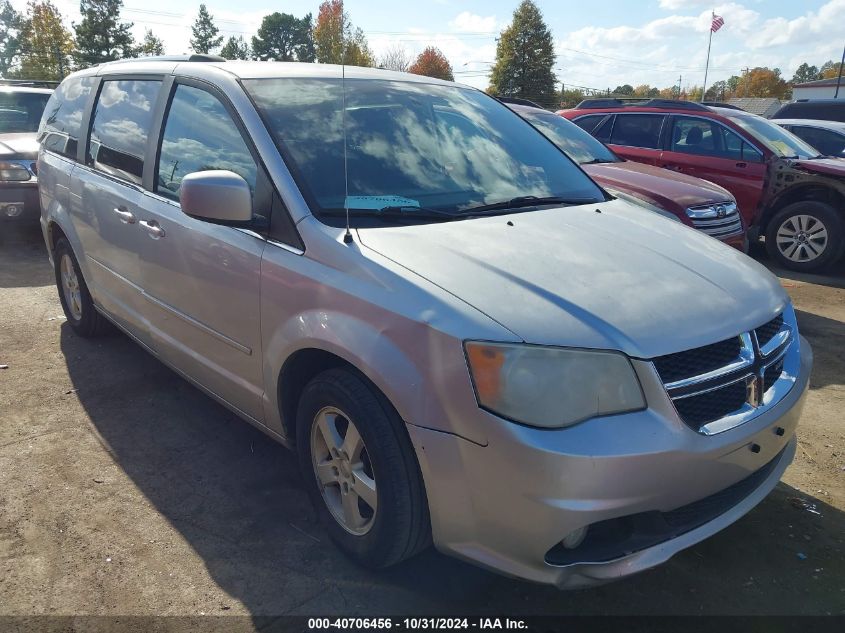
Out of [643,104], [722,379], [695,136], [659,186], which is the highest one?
[643,104]

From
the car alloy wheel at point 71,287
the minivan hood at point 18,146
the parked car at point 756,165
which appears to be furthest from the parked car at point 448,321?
the parked car at point 756,165

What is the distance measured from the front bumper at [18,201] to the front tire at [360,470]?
6.84 meters

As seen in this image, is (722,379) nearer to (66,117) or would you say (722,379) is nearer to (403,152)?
(403,152)

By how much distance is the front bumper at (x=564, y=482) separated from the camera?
6.48 feet

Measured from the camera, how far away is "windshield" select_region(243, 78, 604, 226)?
Answer: 2.79m

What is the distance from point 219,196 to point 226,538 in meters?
1.40

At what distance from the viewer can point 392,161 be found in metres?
2.99

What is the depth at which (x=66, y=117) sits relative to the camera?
4.90 metres

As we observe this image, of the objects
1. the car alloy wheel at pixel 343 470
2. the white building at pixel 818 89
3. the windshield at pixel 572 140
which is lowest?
the car alloy wheel at pixel 343 470

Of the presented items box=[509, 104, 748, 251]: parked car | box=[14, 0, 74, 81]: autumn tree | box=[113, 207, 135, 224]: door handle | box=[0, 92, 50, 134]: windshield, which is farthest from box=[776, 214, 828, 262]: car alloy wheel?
box=[14, 0, 74, 81]: autumn tree

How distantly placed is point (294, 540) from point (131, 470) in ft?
3.47

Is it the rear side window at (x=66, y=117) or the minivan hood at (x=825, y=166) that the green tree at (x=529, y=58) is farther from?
the rear side window at (x=66, y=117)

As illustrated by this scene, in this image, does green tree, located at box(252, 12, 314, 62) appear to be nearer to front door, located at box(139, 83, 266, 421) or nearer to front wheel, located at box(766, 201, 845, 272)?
front wheel, located at box(766, 201, 845, 272)

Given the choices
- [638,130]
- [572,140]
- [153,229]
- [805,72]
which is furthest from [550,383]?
[805,72]
